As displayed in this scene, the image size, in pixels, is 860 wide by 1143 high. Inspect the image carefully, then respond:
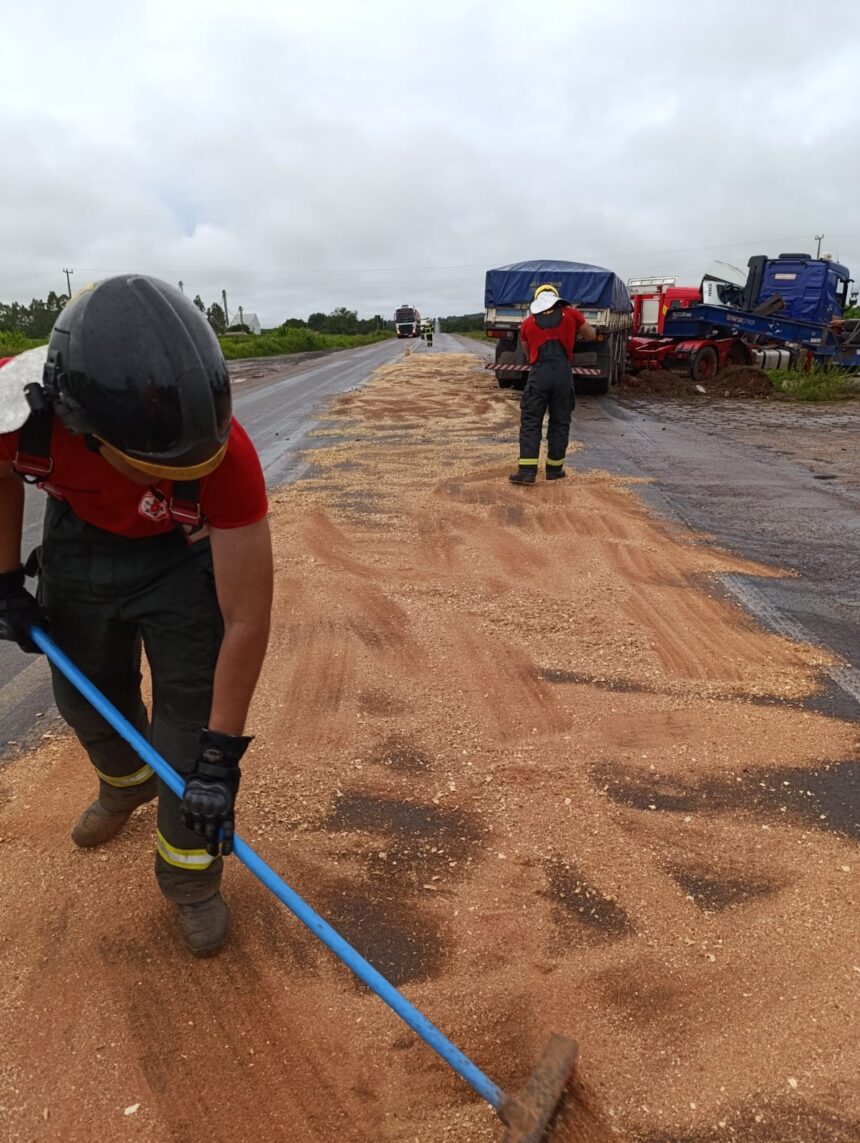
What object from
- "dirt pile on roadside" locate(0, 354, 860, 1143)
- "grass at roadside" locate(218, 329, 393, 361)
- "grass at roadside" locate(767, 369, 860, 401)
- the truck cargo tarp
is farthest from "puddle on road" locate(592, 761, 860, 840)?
"grass at roadside" locate(218, 329, 393, 361)

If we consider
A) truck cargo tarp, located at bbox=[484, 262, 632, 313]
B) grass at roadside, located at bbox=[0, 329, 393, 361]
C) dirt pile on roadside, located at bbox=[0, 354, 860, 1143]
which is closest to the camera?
dirt pile on roadside, located at bbox=[0, 354, 860, 1143]

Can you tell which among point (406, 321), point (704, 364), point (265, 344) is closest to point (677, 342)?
point (704, 364)

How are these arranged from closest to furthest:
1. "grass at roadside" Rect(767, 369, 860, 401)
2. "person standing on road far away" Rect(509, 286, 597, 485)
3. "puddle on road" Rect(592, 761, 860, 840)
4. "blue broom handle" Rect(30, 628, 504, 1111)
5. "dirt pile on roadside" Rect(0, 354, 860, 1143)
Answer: "blue broom handle" Rect(30, 628, 504, 1111), "dirt pile on roadside" Rect(0, 354, 860, 1143), "puddle on road" Rect(592, 761, 860, 840), "person standing on road far away" Rect(509, 286, 597, 485), "grass at roadside" Rect(767, 369, 860, 401)

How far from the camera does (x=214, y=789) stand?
1.77m

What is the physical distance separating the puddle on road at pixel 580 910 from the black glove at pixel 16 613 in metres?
1.60

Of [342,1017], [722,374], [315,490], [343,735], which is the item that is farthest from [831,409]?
[342,1017]

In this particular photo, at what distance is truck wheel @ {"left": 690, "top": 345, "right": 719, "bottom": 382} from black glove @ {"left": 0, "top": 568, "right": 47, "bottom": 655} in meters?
16.8

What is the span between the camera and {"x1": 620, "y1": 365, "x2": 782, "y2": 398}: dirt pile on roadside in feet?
52.5

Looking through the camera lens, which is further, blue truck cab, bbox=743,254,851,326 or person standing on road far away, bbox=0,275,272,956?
blue truck cab, bbox=743,254,851,326

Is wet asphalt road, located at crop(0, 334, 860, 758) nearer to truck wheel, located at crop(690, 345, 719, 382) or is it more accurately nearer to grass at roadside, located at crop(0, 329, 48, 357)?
truck wheel, located at crop(690, 345, 719, 382)

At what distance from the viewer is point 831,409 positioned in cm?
1443

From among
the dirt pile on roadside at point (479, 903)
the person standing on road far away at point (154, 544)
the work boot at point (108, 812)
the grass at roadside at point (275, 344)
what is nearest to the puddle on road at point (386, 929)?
the dirt pile on roadside at point (479, 903)

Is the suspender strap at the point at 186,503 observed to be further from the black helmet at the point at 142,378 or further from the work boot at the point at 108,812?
the work boot at the point at 108,812

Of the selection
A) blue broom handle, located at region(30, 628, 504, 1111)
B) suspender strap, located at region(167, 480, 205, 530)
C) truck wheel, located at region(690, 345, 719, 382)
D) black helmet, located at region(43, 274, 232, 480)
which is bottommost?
blue broom handle, located at region(30, 628, 504, 1111)
